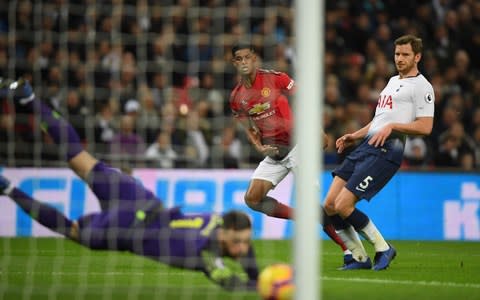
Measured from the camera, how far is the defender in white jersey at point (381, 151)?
8.72 m

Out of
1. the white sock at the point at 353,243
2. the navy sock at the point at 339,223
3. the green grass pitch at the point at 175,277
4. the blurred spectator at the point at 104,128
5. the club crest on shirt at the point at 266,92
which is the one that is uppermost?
the club crest on shirt at the point at 266,92

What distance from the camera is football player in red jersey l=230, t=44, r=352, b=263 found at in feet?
31.9

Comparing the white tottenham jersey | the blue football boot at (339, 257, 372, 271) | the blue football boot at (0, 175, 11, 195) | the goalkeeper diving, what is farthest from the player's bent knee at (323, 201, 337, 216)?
the blue football boot at (0, 175, 11, 195)

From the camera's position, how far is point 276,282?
6.22 meters

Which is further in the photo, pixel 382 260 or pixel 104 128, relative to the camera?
pixel 104 128

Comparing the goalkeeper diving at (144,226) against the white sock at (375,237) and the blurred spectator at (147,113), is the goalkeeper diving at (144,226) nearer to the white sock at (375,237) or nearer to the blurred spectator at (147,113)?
the white sock at (375,237)

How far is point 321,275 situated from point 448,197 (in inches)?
217

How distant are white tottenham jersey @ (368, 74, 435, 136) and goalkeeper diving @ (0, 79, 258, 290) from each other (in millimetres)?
2391

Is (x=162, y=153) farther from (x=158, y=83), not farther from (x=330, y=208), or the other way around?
(x=330, y=208)

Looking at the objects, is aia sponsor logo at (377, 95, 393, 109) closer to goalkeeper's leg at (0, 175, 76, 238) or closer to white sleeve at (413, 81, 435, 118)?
white sleeve at (413, 81, 435, 118)

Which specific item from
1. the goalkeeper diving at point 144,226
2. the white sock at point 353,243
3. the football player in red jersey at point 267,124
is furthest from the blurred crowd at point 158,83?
the goalkeeper diving at point 144,226

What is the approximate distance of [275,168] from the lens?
9844 mm

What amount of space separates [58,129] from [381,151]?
292 centimetres

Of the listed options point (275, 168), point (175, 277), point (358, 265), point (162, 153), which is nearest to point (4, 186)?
point (175, 277)
